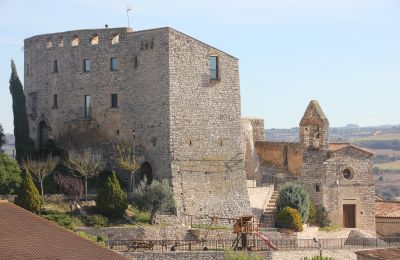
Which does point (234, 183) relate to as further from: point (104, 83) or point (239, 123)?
point (104, 83)

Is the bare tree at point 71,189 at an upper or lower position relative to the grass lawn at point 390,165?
upper

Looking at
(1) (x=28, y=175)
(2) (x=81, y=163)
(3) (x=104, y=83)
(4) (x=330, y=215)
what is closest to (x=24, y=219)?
(1) (x=28, y=175)

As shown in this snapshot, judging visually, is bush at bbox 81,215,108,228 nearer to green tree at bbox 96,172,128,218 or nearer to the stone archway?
green tree at bbox 96,172,128,218

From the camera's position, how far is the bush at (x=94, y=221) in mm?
48031

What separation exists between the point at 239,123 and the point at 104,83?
797cm

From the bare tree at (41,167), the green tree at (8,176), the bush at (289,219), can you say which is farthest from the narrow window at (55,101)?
the bush at (289,219)

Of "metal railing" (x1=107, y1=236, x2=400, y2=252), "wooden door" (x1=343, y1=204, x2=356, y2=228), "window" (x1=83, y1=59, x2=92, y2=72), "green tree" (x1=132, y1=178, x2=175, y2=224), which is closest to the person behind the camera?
"metal railing" (x1=107, y1=236, x2=400, y2=252)

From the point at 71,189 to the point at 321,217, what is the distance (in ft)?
51.6

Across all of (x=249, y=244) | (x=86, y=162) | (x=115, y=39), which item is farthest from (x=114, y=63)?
(x=249, y=244)

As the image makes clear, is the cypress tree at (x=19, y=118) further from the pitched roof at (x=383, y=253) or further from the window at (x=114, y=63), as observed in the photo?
the pitched roof at (x=383, y=253)

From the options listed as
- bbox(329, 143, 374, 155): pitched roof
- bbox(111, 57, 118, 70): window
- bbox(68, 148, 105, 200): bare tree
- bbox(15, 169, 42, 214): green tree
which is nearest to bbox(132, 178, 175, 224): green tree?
bbox(68, 148, 105, 200): bare tree

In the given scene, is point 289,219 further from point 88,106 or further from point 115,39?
point 115,39

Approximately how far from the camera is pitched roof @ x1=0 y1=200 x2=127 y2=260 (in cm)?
2962

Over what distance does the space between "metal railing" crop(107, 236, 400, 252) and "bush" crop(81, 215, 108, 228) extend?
155cm
